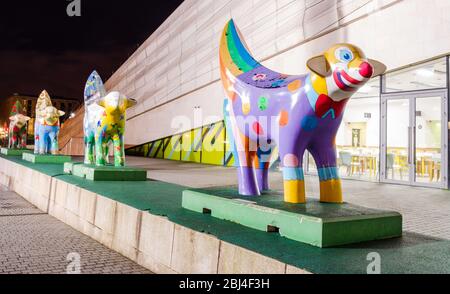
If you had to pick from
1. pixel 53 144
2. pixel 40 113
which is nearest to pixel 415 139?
pixel 53 144

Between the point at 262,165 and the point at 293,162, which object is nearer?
the point at 293,162

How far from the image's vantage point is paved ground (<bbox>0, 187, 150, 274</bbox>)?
3.56 metres

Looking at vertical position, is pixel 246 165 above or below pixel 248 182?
above

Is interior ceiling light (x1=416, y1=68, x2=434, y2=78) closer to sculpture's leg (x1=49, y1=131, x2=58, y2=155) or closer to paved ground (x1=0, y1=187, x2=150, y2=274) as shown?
paved ground (x1=0, y1=187, x2=150, y2=274)

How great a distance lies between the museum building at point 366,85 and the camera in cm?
859

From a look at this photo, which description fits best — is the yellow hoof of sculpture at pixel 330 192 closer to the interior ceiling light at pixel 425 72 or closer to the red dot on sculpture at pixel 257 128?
the red dot on sculpture at pixel 257 128

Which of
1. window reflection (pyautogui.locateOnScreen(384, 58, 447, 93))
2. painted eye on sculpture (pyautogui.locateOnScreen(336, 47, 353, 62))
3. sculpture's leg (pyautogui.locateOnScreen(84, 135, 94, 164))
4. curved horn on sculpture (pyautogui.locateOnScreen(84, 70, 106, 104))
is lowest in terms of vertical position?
sculpture's leg (pyautogui.locateOnScreen(84, 135, 94, 164))

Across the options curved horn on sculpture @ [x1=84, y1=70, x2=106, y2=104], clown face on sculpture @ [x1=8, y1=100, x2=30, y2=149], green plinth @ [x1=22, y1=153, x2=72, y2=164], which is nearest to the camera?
curved horn on sculpture @ [x1=84, y1=70, x2=106, y2=104]

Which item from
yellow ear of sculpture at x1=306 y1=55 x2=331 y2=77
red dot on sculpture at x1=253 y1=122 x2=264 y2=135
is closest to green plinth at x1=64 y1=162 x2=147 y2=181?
red dot on sculpture at x1=253 y1=122 x2=264 y2=135

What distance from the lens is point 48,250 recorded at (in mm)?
4172

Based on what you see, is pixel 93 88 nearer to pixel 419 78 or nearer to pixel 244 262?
pixel 244 262

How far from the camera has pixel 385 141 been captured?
9836 millimetres

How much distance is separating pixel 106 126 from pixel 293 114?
4.79 meters

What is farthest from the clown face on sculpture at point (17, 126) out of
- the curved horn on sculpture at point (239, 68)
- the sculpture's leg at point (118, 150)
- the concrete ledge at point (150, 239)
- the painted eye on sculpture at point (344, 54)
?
the painted eye on sculpture at point (344, 54)
